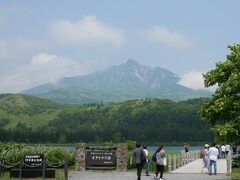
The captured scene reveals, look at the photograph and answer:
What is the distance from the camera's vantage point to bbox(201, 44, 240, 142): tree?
82.2 feet

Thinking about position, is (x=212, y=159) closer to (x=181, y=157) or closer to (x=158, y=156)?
(x=158, y=156)

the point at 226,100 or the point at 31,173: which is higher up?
the point at 226,100

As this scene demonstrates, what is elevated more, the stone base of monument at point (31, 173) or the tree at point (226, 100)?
the tree at point (226, 100)

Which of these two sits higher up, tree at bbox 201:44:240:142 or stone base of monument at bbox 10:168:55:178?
tree at bbox 201:44:240:142

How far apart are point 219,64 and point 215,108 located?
3.36 m

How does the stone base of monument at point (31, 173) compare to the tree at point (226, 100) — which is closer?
the tree at point (226, 100)

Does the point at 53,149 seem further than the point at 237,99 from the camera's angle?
Yes

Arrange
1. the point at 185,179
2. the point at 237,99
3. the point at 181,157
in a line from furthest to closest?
1. the point at 181,157
2. the point at 185,179
3. the point at 237,99

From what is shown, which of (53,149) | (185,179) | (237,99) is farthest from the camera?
Result: (53,149)

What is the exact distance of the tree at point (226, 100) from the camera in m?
25.1

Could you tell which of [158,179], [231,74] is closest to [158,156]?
[158,179]

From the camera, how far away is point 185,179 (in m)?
27.5

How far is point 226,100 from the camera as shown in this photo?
83.7 feet

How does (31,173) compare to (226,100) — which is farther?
(31,173)
